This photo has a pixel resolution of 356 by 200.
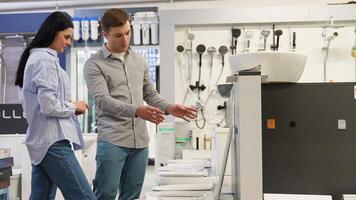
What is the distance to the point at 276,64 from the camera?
154 centimetres

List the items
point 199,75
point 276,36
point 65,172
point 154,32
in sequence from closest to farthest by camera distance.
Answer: point 65,172 → point 276,36 → point 199,75 → point 154,32

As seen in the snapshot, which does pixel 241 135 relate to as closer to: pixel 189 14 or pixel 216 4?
pixel 189 14

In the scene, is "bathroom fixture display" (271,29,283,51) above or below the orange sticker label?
above

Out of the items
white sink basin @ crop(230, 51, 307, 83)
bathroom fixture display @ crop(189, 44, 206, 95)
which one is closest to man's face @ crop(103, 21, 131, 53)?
white sink basin @ crop(230, 51, 307, 83)

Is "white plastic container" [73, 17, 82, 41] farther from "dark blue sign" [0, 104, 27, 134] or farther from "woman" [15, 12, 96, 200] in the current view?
"woman" [15, 12, 96, 200]

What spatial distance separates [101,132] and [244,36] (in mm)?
2767

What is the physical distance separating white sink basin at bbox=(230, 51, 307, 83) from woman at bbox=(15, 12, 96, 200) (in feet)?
3.04

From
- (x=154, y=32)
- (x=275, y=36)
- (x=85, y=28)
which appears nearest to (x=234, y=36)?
(x=275, y=36)

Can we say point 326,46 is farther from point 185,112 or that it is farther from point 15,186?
point 15,186

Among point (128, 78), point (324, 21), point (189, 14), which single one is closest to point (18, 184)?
point (128, 78)

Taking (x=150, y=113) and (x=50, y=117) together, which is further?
(x=50, y=117)

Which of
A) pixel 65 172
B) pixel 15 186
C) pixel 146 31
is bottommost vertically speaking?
pixel 15 186

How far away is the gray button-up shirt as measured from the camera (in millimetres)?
1782

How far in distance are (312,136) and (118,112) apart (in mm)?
856
